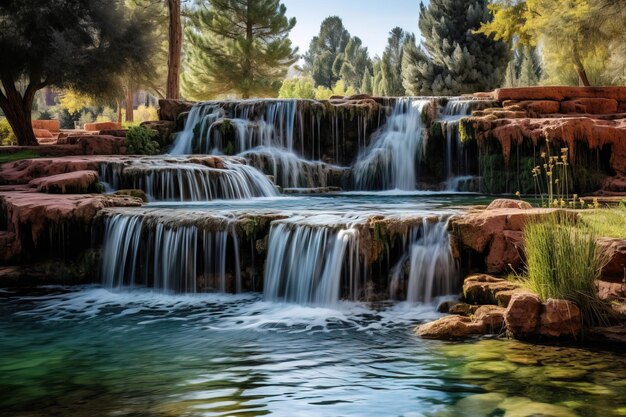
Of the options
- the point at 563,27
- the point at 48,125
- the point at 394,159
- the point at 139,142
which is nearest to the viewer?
the point at 394,159

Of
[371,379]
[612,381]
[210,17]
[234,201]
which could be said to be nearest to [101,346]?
[371,379]

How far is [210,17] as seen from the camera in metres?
40.6

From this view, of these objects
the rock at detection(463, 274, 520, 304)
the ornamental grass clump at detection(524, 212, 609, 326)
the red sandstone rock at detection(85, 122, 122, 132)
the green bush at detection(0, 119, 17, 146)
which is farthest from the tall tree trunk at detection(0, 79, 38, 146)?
the ornamental grass clump at detection(524, 212, 609, 326)

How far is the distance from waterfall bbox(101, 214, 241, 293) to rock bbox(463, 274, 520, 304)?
363 centimetres

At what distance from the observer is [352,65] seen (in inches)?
2758

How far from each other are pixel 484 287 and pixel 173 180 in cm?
908

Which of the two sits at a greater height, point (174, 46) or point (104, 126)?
point (174, 46)

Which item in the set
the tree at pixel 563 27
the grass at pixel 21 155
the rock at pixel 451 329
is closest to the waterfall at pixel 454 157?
the tree at pixel 563 27

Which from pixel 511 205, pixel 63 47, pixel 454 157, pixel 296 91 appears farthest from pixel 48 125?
pixel 511 205

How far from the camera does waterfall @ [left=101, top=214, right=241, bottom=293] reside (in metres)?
10.9

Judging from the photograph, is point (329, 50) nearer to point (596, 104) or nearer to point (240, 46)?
point (240, 46)

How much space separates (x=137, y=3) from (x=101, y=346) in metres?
31.0

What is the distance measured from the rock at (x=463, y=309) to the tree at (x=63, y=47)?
61.2 feet

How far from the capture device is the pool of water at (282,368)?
19.0ft
